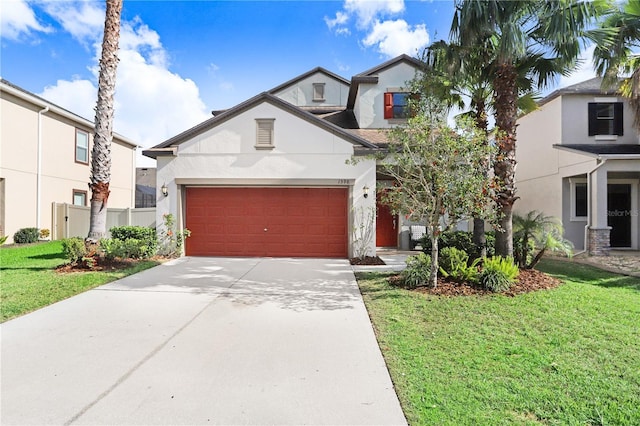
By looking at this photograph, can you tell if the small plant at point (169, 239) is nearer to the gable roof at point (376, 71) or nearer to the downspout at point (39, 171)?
the downspout at point (39, 171)

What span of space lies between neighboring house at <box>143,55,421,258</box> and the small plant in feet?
1.08

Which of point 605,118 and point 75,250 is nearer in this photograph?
point 75,250

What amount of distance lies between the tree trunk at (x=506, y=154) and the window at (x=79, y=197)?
1779 centimetres

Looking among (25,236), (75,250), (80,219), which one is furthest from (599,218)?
(25,236)

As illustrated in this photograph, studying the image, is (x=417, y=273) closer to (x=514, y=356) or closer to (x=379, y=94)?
(x=514, y=356)

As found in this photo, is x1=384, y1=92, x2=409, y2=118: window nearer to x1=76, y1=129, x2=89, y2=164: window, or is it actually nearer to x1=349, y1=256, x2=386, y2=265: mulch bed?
x1=349, y1=256, x2=386, y2=265: mulch bed

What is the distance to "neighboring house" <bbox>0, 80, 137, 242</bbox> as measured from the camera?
12234 mm

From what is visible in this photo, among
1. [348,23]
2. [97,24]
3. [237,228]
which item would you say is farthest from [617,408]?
[97,24]

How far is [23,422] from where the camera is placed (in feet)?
8.75

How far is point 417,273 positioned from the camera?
7.01 meters

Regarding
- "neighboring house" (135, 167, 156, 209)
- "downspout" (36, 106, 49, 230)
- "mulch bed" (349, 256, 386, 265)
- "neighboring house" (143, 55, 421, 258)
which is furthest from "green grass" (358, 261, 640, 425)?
"neighboring house" (135, 167, 156, 209)

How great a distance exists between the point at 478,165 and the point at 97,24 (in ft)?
36.8

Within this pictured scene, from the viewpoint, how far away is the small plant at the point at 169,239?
1074 cm

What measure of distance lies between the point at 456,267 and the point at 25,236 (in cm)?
1531
